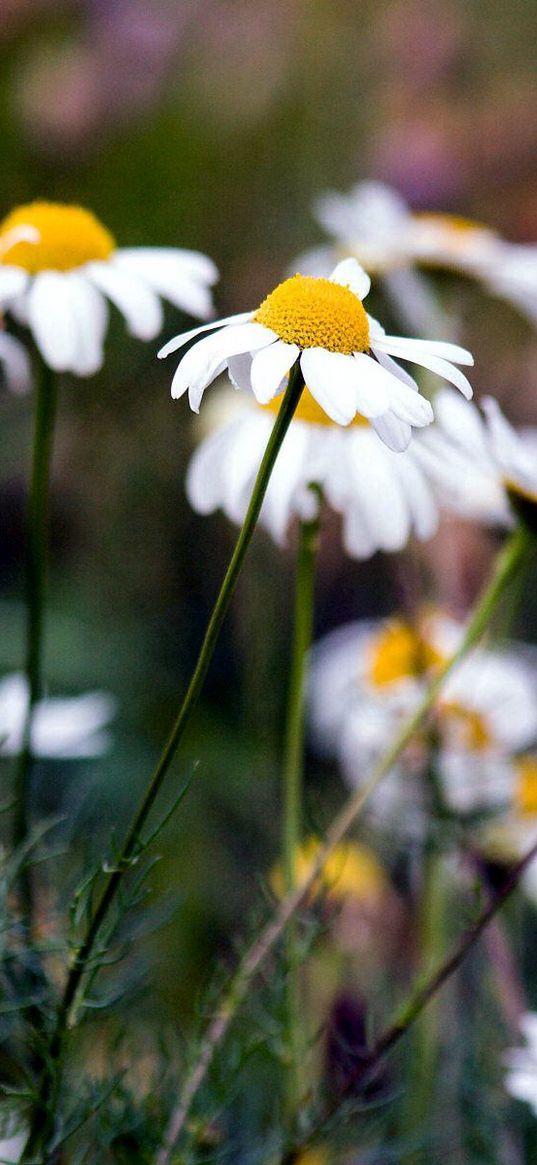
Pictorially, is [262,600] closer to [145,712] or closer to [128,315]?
[145,712]

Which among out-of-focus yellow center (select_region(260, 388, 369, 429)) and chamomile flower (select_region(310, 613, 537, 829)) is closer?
out-of-focus yellow center (select_region(260, 388, 369, 429))

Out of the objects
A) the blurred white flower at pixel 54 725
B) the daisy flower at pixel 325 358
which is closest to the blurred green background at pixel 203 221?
the blurred white flower at pixel 54 725

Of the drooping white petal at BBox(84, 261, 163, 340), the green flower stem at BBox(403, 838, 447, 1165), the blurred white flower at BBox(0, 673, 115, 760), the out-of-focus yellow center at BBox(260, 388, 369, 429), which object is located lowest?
the green flower stem at BBox(403, 838, 447, 1165)

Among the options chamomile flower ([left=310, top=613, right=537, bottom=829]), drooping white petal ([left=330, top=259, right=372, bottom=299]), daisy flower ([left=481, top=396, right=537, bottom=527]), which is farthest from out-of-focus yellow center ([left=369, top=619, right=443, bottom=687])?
drooping white petal ([left=330, top=259, right=372, bottom=299])

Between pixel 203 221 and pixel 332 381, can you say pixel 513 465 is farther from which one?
pixel 203 221

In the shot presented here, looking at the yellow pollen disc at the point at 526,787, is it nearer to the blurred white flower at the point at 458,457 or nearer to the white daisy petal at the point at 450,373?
the blurred white flower at the point at 458,457

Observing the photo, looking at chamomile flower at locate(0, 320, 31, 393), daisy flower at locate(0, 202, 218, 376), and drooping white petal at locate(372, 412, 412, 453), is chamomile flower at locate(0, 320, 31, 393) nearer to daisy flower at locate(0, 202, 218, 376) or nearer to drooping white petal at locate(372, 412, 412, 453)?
daisy flower at locate(0, 202, 218, 376)

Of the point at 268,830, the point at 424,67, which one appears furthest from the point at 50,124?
the point at 268,830
